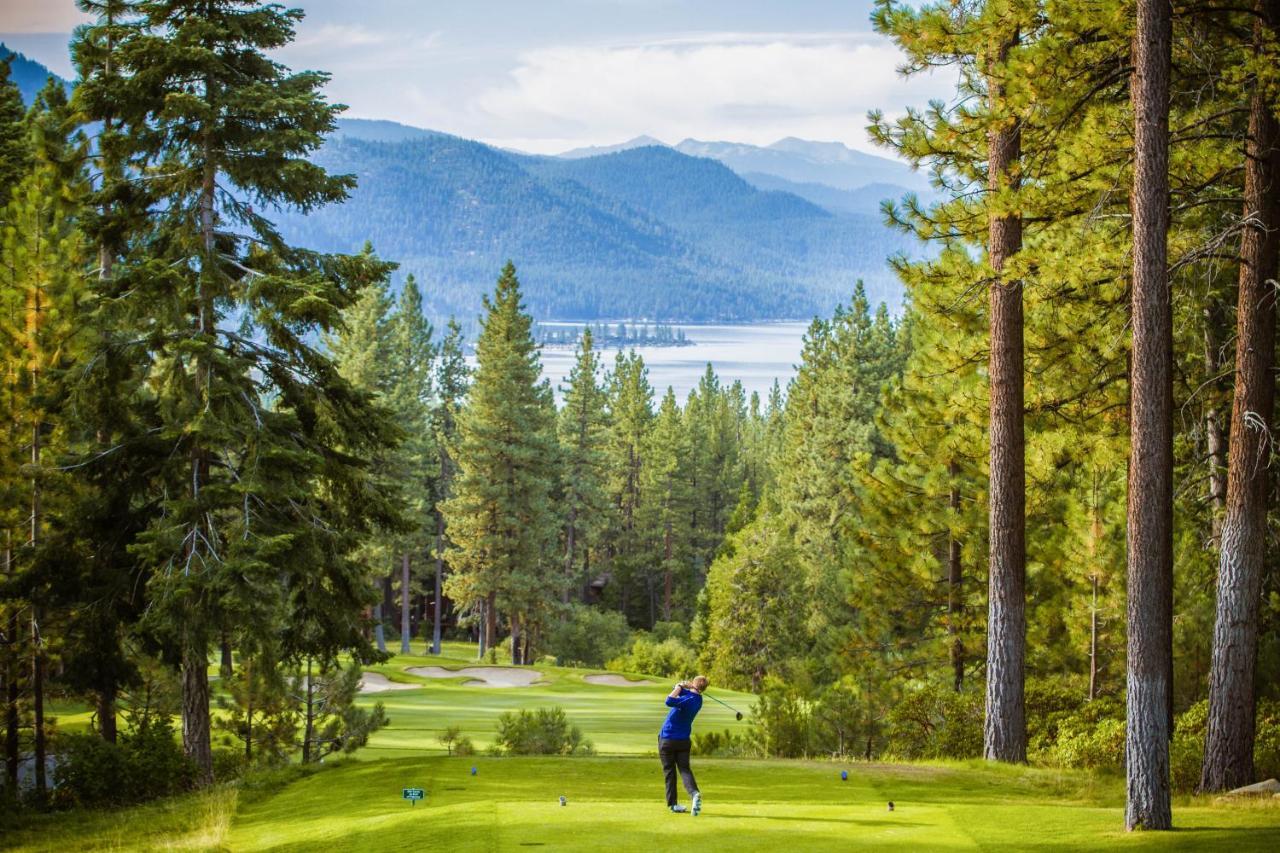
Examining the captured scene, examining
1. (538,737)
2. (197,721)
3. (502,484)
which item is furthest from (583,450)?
(197,721)

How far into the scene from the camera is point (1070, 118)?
13.2 m

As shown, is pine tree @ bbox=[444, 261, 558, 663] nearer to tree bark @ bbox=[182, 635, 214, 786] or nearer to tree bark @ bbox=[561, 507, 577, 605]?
tree bark @ bbox=[561, 507, 577, 605]

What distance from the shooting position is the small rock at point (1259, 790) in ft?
37.3

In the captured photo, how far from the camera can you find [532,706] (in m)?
29.8

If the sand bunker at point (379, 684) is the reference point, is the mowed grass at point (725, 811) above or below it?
above

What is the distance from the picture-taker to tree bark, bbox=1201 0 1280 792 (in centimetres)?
1230

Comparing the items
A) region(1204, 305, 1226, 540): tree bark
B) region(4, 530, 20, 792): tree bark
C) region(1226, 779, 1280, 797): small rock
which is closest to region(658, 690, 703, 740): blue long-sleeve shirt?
region(1226, 779, 1280, 797): small rock

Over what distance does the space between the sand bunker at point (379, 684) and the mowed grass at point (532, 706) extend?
1.20 ft

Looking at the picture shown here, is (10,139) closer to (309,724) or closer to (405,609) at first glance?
(309,724)

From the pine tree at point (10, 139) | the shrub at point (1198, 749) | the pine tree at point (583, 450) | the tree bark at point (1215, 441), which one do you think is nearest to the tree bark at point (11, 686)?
the pine tree at point (10, 139)

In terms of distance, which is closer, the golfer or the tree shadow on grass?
the tree shadow on grass

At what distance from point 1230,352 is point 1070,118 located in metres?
5.39

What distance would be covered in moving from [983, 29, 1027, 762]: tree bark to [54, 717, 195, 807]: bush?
10.7m

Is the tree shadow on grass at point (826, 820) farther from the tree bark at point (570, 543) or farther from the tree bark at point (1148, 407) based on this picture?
the tree bark at point (570, 543)
